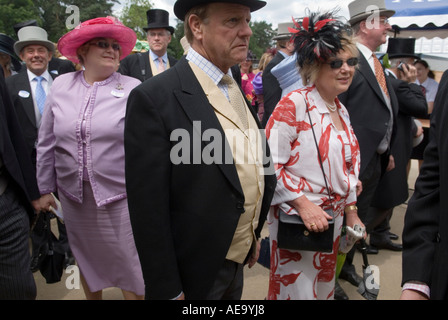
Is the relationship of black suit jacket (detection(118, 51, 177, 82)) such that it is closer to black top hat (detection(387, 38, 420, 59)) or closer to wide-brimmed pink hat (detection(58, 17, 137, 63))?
wide-brimmed pink hat (detection(58, 17, 137, 63))

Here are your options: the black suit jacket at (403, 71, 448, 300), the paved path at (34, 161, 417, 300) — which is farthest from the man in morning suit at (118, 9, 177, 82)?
the black suit jacket at (403, 71, 448, 300)

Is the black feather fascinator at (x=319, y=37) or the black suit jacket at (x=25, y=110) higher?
the black feather fascinator at (x=319, y=37)

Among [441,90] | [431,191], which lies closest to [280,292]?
[431,191]

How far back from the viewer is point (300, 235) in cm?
225

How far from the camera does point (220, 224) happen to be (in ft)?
5.41

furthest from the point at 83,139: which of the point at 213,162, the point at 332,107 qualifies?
the point at 332,107

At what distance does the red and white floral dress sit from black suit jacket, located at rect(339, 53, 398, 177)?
29.7 inches

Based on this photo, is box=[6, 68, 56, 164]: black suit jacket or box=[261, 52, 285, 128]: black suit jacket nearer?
box=[6, 68, 56, 164]: black suit jacket

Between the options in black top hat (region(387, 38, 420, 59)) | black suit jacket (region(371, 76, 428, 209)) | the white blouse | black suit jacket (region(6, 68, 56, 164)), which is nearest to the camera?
the white blouse

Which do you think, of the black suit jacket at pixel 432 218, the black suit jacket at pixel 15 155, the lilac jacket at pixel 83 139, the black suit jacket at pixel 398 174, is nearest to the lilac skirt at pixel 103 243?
the lilac jacket at pixel 83 139

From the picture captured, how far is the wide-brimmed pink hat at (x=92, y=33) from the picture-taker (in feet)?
8.36

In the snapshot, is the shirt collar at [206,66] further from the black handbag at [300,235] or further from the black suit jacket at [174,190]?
the black handbag at [300,235]

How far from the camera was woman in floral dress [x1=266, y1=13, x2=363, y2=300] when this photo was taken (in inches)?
89.1

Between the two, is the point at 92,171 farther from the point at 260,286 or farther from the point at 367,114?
the point at 367,114
